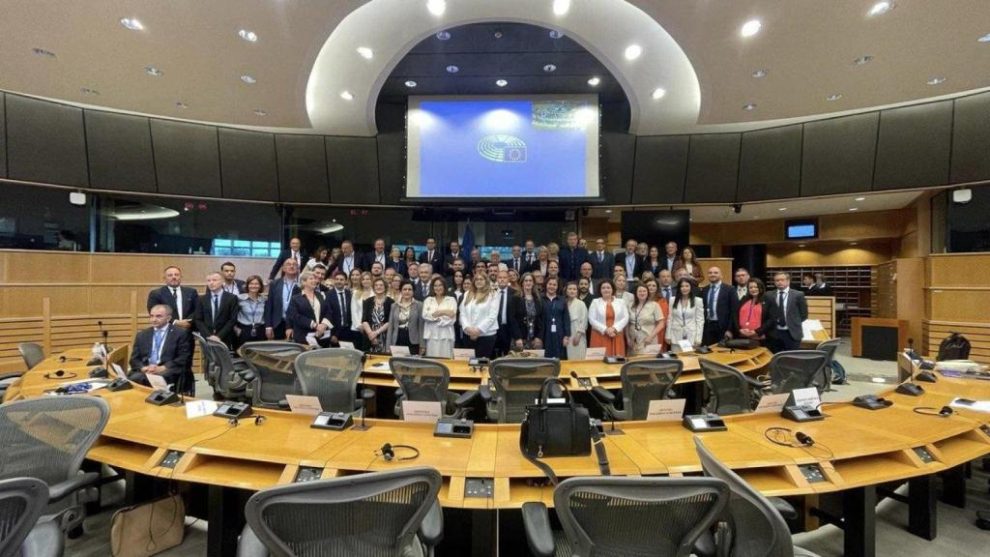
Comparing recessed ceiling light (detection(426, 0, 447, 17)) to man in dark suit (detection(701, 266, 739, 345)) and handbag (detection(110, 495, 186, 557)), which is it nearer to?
man in dark suit (detection(701, 266, 739, 345))

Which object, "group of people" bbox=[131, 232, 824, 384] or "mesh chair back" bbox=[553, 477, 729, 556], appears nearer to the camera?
"mesh chair back" bbox=[553, 477, 729, 556]

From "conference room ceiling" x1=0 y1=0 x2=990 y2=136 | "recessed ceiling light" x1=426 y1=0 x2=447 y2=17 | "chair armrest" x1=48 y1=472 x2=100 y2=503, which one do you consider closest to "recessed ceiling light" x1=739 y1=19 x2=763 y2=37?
"conference room ceiling" x1=0 y1=0 x2=990 y2=136

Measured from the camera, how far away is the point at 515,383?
115 inches

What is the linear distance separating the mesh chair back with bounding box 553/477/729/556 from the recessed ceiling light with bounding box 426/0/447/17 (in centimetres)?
570

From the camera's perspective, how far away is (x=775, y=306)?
5.34m

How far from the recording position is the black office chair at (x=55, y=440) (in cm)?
188

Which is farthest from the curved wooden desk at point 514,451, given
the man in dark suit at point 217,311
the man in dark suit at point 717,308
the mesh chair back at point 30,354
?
the man in dark suit at point 717,308

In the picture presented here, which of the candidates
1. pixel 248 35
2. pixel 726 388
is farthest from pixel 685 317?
pixel 248 35

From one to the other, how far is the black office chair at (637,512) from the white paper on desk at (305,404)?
1.77 meters

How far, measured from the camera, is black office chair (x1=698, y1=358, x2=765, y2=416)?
125 inches

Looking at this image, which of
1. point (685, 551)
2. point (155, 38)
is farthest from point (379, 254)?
point (685, 551)

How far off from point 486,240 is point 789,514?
7432 millimetres

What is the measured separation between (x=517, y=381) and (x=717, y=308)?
14.1 ft

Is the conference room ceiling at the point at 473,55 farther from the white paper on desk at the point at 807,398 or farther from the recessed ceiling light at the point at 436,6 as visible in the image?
the white paper on desk at the point at 807,398
